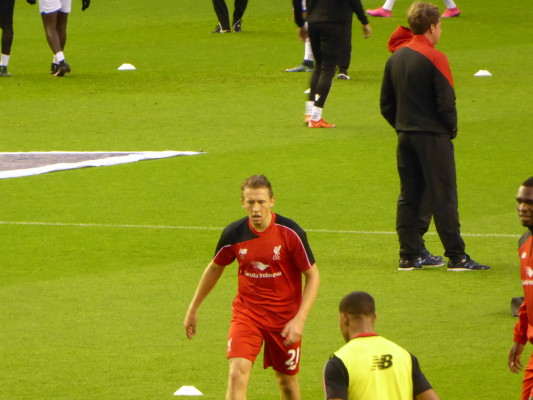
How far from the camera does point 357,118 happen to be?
71.3ft

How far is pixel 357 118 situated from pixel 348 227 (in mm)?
7433

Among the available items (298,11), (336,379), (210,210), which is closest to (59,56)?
(298,11)

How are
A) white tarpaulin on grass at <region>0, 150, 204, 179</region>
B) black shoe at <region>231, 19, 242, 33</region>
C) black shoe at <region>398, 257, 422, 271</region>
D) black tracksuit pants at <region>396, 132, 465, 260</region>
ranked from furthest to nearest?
1. black shoe at <region>231, 19, 242, 33</region>
2. white tarpaulin on grass at <region>0, 150, 204, 179</region>
3. black shoe at <region>398, 257, 422, 271</region>
4. black tracksuit pants at <region>396, 132, 465, 260</region>

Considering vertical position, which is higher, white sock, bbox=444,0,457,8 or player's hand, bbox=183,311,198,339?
white sock, bbox=444,0,457,8

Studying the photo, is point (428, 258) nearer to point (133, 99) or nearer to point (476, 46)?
point (133, 99)

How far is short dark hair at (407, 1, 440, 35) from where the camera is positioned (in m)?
12.2

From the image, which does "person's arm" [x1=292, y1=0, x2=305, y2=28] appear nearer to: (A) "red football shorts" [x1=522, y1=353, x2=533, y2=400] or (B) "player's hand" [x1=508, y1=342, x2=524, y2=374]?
(B) "player's hand" [x1=508, y1=342, x2=524, y2=374]

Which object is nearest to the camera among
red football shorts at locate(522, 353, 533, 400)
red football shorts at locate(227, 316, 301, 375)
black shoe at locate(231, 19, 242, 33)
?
red football shorts at locate(522, 353, 533, 400)

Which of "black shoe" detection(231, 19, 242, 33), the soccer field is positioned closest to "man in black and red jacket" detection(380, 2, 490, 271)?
the soccer field

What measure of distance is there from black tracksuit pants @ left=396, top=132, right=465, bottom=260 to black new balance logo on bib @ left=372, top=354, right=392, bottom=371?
21.6 ft

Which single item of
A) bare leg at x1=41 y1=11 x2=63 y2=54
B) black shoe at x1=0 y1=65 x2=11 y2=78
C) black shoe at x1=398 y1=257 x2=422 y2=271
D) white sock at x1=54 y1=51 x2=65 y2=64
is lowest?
black shoe at x1=398 y1=257 x2=422 y2=271

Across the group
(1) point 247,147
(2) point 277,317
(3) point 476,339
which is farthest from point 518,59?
(2) point 277,317

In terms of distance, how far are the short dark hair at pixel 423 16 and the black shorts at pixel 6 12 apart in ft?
44.7

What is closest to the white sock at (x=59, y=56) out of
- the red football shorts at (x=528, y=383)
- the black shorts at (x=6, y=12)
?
the black shorts at (x=6, y=12)
